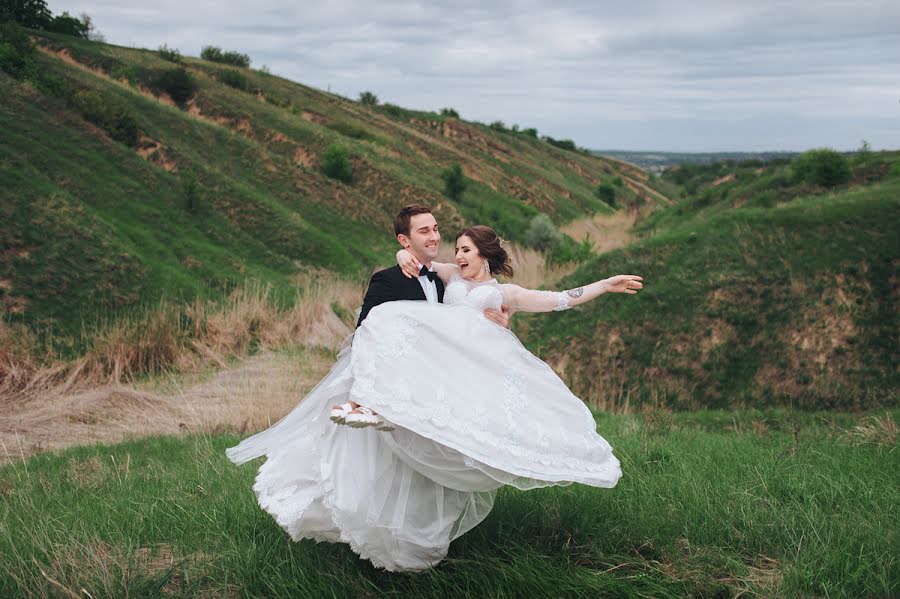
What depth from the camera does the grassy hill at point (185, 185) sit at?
14742 mm

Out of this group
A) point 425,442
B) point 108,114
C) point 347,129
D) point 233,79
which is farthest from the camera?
point 233,79

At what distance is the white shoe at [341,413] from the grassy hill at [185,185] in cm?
1113

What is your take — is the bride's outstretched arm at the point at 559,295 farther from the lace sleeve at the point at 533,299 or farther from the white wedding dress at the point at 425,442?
the white wedding dress at the point at 425,442

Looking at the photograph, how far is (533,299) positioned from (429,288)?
66 cm

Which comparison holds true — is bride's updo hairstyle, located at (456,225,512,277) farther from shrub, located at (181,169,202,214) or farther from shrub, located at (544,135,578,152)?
shrub, located at (544,135,578,152)

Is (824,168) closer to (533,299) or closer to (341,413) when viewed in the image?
(533,299)

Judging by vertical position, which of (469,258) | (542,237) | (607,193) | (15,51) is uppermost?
(15,51)

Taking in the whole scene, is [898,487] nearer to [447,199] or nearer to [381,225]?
[381,225]

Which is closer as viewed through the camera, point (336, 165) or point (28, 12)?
point (336, 165)

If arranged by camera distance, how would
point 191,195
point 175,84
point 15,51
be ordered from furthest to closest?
1. point 175,84
2. point 15,51
3. point 191,195

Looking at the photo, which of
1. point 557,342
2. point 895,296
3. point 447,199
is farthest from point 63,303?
point 447,199

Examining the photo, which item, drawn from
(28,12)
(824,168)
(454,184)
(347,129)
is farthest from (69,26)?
(824,168)

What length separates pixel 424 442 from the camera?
3.96 meters

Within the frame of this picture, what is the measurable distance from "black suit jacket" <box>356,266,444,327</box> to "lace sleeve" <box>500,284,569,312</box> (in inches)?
21.9
